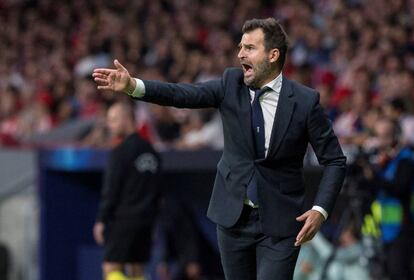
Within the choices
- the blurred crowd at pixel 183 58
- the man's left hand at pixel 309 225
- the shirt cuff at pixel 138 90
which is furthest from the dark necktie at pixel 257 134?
the blurred crowd at pixel 183 58

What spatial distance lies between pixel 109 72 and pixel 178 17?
10.4 meters

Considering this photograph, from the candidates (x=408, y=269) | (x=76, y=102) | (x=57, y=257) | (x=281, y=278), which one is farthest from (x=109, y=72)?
(x=76, y=102)

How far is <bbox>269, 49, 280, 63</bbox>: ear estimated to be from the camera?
5.16m

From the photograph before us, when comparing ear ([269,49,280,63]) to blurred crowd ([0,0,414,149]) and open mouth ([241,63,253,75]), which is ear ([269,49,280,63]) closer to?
open mouth ([241,63,253,75])

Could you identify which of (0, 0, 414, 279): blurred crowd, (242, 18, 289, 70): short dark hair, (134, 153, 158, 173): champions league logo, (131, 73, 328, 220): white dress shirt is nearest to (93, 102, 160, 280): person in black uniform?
→ (134, 153, 158, 173): champions league logo

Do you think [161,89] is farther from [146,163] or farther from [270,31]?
[146,163]

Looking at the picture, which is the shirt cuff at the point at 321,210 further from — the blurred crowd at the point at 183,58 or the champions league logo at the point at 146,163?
the champions league logo at the point at 146,163

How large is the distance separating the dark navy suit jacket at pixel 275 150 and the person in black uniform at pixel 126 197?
3.49 metres

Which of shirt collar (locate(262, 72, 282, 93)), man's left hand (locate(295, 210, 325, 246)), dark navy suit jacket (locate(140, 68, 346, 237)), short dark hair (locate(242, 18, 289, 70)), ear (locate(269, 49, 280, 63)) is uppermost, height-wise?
short dark hair (locate(242, 18, 289, 70))

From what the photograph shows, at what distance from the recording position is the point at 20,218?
36.4 feet

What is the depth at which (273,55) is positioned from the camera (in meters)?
5.18

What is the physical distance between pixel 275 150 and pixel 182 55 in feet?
28.5

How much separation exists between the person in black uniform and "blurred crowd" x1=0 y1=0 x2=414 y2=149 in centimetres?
183

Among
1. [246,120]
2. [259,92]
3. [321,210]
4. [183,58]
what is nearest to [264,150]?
[246,120]
